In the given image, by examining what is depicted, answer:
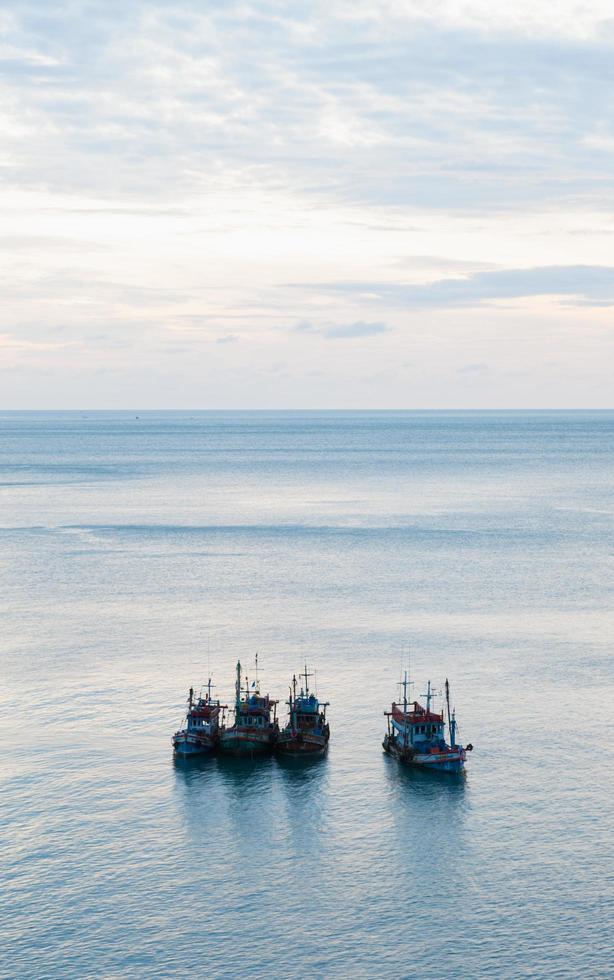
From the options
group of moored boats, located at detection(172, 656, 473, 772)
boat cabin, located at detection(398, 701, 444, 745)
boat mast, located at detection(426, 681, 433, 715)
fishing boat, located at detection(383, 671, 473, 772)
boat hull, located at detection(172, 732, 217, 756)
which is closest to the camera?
fishing boat, located at detection(383, 671, 473, 772)

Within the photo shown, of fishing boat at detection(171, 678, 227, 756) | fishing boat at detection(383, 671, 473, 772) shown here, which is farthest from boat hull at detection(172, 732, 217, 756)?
fishing boat at detection(383, 671, 473, 772)

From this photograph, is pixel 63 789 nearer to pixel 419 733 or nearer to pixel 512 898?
pixel 419 733

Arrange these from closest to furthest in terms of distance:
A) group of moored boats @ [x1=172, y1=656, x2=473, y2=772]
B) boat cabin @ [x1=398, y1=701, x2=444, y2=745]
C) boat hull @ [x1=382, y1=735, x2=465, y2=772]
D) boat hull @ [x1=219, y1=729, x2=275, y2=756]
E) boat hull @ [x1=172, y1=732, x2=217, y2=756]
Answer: boat hull @ [x1=382, y1=735, x2=465, y2=772] → group of moored boats @ [x1=172, y1=656, x2=473, y2=772] → boat cabin @ [x1=398, y1=701, x2=444, y2=745] → boat hull @ [x1=172, y1=732, x2=217, y2=756] → boat hull @ [x1=219, y1=729, x2=275, y2=756]

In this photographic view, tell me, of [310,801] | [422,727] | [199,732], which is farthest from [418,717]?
[199,732]

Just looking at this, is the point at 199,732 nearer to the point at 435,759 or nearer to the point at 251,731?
the point at 251,731

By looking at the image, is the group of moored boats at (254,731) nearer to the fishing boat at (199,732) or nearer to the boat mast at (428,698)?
the fishing boat at (199,732)

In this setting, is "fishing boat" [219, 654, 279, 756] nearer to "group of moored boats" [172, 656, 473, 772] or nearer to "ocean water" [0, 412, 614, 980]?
"group of moored boats" [172, 656, 473, 772]

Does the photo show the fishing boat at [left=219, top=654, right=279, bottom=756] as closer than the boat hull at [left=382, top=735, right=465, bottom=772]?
No

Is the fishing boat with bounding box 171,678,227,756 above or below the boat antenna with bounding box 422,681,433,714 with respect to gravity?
below
